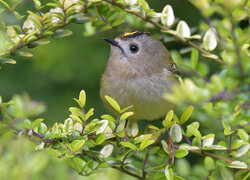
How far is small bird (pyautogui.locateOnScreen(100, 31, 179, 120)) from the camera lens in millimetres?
2061

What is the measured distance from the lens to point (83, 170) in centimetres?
138

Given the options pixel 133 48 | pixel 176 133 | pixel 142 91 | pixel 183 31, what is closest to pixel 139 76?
pixel 142 91

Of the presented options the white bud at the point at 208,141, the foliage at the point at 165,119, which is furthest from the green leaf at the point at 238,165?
the white bud at the point at 208,141

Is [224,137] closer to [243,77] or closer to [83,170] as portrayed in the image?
[83,170]

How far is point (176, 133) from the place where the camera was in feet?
5.23

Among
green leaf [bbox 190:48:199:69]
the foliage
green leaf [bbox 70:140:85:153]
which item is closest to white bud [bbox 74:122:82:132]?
the foliage

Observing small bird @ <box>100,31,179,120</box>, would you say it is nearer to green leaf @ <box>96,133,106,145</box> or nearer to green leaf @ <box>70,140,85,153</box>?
green leaf @ <box>96,133,106,145</box>

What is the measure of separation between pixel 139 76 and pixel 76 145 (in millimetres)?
922

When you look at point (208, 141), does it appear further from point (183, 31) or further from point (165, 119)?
point (183, 31)

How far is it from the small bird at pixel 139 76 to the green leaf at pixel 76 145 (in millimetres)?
769

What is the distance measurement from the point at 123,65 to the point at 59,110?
910 mm

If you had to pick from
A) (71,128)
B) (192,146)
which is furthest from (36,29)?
(192,146)

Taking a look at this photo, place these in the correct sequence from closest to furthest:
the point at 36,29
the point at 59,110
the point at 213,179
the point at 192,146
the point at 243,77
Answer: the point at 243,77
the point at 213,179
the point at 192,146
the point at 36,29
the point at 59,110

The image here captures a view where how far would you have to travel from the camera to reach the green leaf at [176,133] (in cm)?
159
